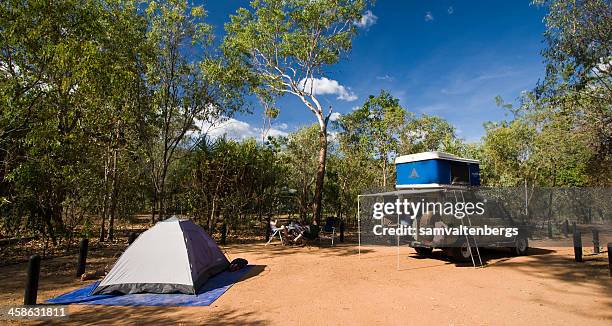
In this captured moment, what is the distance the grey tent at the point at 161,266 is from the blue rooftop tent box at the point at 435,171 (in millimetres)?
6813

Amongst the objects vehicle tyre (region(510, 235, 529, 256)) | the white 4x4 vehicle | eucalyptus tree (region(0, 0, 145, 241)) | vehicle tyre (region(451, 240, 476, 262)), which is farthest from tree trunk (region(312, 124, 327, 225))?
eucalyptus tree (region(0, 0, 145, 241))

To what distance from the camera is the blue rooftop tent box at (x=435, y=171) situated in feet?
34.3

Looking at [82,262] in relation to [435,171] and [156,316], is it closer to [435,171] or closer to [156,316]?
[156,316]

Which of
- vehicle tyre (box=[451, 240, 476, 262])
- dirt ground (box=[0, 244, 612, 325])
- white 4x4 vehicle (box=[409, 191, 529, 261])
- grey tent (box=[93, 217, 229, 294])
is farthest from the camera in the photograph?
vehicle tyre (box=[451, 240, 476, 262])

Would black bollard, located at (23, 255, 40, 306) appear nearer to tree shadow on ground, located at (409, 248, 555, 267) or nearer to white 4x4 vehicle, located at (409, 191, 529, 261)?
white 4x4 vehicle, located at (409, 191, 529, 261)

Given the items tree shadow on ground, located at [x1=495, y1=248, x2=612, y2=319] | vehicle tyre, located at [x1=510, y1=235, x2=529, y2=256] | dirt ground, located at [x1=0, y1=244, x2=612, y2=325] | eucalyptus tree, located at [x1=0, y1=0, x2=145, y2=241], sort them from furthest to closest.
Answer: vehicle tyre, located at [x1=510, y1=235, x2=529, y2=256], eucalyptus tree, located at [x1=0, y1=0, x2=145, y2=241], tree shadow on ground, located at [x1=495, y1=248, x2=612, y2=319], dirt ground, located at [x1=0, y1=244, x2=612, y2=325]

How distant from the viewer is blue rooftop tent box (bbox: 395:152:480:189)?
10.5 metres

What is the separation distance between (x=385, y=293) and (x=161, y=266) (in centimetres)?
443

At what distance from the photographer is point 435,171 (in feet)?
34.3

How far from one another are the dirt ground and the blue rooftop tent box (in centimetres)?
237

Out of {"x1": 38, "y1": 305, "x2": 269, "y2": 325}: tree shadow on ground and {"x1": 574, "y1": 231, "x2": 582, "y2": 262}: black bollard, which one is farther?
{"x1": 574, "y1": 231, "x2": 582, "y2": 262}: black bollard

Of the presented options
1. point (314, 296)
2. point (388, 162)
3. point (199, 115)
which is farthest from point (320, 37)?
point (314, 296)

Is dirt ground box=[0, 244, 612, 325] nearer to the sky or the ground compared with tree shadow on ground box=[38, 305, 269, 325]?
nearer to the sky

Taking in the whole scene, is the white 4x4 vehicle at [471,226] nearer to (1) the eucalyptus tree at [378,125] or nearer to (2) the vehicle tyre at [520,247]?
(2) the vehicle tyre at [520,247]
